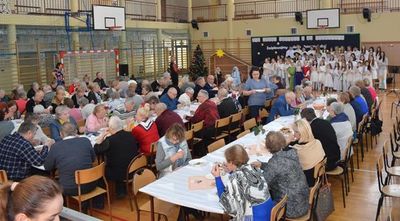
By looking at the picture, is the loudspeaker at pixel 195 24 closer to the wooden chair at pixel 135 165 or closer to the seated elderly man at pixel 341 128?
the seated elderly man at pixel 341 128

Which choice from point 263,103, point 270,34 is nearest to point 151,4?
point 270,34

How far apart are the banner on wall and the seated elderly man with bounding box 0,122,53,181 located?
16.5 m

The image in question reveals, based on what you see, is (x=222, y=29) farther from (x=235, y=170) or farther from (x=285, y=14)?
(x=235, y=170)

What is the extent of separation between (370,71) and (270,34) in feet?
18.8

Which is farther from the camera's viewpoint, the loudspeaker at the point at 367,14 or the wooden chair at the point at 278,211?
the loudspeaker at the point at 367,14

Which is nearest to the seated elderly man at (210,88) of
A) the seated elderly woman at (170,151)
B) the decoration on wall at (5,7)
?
the seated elderly woman at (170,151)

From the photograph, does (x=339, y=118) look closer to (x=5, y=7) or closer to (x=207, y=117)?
(x=207, y=117)

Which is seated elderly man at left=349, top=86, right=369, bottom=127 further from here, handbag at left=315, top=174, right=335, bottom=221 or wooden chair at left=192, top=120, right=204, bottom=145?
handbag at left=315, top=174, right=335, bottom=221

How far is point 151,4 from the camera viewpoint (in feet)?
72.9

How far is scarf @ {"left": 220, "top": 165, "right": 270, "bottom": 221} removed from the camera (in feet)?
12.1

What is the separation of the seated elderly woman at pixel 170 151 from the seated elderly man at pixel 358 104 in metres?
4.10

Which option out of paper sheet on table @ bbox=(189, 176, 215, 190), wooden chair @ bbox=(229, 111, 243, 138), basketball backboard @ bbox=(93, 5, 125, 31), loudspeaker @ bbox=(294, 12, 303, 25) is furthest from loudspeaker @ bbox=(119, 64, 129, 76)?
paper sheet on table @ bbox=(189, 176, 215, 190)

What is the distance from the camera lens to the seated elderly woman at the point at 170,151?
204 inches

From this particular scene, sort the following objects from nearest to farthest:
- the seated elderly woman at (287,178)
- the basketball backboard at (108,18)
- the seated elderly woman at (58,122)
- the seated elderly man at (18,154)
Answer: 1. the seated elderly woman at (287,178)
2. the seated elderly man at (18,154)
3. the seated elderly woman at (58,122)
4. the basketball backboard at (108,18)
